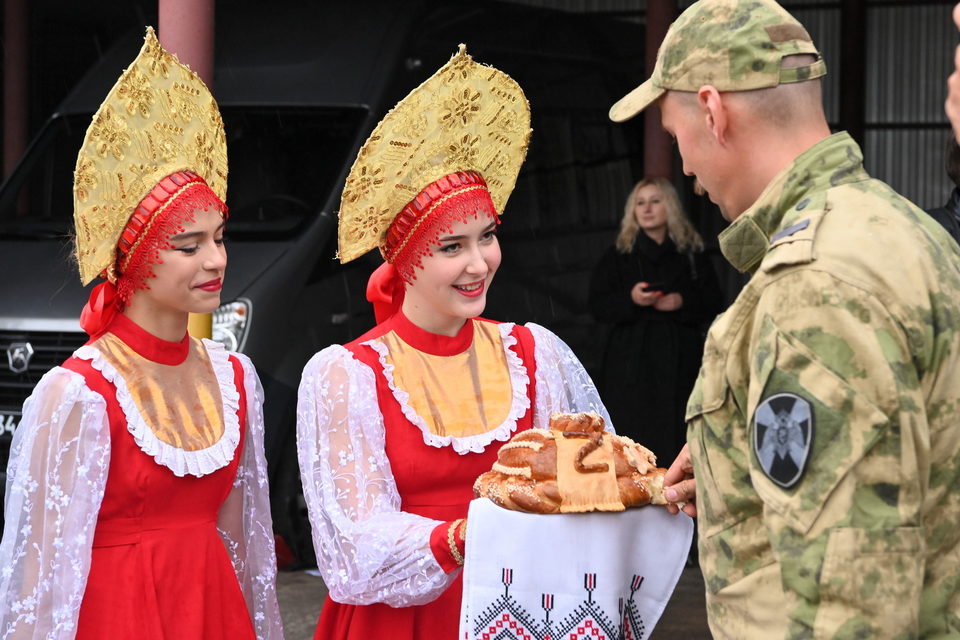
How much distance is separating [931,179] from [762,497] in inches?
510

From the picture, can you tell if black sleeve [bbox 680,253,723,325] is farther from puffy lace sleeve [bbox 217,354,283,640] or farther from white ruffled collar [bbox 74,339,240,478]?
white ruffled collar [bbox 74,339,240,478]

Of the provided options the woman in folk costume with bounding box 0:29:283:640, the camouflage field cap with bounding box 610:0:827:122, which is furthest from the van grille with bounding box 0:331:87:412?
the camouflage field cap with bounding box 610:0:827:122

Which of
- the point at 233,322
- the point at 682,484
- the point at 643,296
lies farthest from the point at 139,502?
the point at 643,296

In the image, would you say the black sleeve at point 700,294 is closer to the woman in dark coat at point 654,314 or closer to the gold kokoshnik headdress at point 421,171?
the woman in dark coat at point 654,314

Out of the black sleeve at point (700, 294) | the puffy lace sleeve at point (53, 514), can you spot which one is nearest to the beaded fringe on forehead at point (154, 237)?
the puffy lace sleeve at point (53, 514)

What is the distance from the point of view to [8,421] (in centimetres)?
640

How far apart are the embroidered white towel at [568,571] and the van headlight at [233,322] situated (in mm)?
3419

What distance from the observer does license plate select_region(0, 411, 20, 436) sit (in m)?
6.39

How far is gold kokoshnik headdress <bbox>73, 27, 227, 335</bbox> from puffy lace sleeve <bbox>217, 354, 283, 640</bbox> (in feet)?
1.35

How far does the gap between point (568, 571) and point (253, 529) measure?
1044mm

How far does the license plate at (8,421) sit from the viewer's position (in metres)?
6.39

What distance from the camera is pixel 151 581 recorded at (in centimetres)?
323

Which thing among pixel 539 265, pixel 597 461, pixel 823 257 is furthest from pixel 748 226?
pixel 539 265

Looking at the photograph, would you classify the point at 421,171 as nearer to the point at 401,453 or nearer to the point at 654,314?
the point at 401,453
